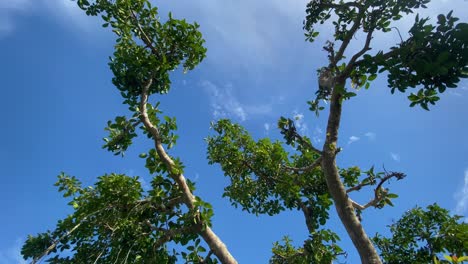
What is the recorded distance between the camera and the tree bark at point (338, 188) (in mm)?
7020

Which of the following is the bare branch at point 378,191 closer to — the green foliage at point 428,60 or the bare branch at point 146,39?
the green foliage at point 428,60

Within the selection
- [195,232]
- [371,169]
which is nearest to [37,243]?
[195,232]

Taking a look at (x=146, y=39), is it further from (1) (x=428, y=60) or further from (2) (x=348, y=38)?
(1) (x=428, y=60)

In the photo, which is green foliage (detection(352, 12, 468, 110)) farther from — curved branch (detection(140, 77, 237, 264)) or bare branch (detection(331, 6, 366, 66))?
curved branch (detection(140, 77, 237, 264))

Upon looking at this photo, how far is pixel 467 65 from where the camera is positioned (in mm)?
5434

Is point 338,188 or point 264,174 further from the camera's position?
point 264,174

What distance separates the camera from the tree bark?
7.02m

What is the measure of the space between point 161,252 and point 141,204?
3.56 ft

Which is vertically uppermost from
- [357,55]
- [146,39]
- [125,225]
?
[146,39]

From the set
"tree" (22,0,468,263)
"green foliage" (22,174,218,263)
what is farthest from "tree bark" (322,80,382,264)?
"green foliage" (22,174,218,263)

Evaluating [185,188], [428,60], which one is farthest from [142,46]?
[428,60]

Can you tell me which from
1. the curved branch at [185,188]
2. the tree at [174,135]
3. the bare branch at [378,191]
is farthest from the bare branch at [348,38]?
the curved branch at [185,188]

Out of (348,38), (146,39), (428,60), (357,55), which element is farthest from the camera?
(146,39)

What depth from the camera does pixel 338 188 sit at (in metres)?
7.43
